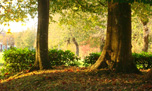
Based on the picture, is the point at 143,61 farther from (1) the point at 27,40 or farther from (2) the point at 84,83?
(1) the point at 27,40

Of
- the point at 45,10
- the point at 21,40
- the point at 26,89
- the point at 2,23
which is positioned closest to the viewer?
the point at 26,89

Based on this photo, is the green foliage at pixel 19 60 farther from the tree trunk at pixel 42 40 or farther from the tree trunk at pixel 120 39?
the tree trunk at pixel 120 39

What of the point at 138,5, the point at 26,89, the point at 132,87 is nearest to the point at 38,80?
the point at 26,89

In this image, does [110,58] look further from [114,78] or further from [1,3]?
[1,3]

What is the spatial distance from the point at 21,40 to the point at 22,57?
6143 centimetres

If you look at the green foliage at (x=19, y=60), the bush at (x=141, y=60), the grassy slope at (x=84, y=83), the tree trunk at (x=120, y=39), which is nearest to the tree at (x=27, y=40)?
the green foliage at (x=19, y=60)

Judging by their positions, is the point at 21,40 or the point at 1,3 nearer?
the point at 1,3

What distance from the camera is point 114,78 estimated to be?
20.9ft

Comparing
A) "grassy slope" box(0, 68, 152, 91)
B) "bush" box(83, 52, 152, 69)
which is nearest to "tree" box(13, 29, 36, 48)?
"bush" box(83, 52, 152, 69)

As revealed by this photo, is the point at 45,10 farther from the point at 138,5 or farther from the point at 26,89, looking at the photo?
the point at 138,5

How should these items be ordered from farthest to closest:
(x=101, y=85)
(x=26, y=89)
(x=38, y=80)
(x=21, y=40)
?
(x=21, y=40)
(x=38, y=80)
(x=26, y=89)
(x=101, y=85)

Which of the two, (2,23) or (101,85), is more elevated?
(2,23)

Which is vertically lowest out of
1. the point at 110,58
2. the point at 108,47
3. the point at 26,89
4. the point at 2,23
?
the point at 26,89

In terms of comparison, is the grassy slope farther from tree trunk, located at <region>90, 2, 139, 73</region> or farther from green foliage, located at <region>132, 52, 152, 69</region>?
green foliage, located at <region>132, 52, 152, 69</region>
